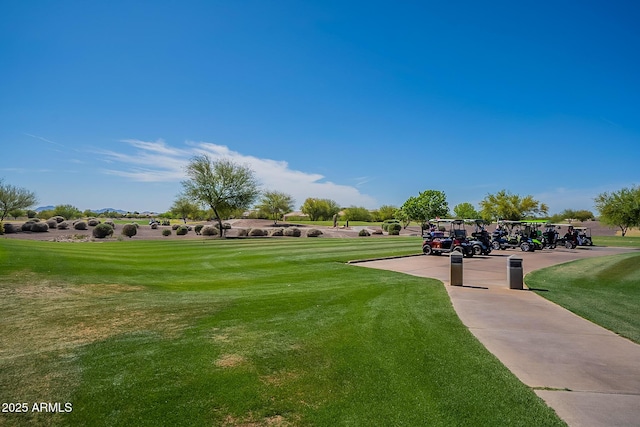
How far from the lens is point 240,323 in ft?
24.7

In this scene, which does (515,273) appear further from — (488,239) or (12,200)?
(12,200)

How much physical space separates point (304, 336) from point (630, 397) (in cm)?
469

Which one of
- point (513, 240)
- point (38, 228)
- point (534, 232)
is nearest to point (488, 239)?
point (513, 240)

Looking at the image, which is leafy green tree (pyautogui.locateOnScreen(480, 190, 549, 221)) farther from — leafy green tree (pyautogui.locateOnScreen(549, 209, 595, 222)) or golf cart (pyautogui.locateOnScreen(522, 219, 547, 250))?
golf cart (pyautogui.locateOnScreen(522, 219, 547, 250))

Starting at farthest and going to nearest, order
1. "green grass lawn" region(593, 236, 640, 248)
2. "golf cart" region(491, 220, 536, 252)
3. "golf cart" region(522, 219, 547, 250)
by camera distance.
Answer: "green grass lawn" region(593, 236, 640, 248), "golf cart" region(522, 219, 547, 250), "golf cart" region(491, 220, 536, 252)

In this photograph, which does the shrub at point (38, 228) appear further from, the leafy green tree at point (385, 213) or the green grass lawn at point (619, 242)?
the leafy green tree at point (385, 213)

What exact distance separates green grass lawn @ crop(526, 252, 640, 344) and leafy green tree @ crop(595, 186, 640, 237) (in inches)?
1207

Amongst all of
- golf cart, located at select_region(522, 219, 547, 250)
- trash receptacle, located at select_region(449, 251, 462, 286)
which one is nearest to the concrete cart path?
trash receptacle, located at select_region(449, 251, 462, 286)

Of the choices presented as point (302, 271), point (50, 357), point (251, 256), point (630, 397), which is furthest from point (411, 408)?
point (251, 256)

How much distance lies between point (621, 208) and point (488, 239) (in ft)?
98.7

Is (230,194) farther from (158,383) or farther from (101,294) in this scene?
(158,383)

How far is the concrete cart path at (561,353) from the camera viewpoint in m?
4.49

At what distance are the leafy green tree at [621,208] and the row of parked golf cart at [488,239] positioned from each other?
47.3 ft

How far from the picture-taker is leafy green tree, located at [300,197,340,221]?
123250 mm
